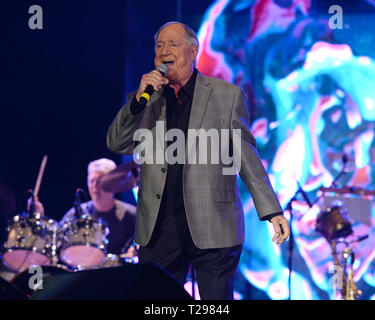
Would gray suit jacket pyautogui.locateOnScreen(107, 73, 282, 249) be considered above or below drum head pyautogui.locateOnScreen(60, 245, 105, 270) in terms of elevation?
above

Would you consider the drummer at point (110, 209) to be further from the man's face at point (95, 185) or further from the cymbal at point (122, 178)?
the cymbal at point (122, 178)

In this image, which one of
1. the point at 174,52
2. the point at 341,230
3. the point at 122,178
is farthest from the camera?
the point at 122,178

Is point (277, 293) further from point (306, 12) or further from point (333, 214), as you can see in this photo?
point (306, 12)

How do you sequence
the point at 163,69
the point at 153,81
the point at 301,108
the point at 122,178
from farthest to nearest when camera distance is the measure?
the point at 301,108
the point at 122,178
the point at 163,69
the point at 153,81

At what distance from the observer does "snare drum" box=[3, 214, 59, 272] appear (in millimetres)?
4281

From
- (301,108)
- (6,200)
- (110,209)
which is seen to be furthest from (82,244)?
(301,108)

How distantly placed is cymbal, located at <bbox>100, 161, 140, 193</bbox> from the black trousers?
87.1 inches

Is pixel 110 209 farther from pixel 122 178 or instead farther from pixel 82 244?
pixel 82 244

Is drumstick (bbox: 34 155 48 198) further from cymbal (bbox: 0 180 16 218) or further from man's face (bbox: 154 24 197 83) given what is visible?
man's face (bbox: 154 24 197 83)

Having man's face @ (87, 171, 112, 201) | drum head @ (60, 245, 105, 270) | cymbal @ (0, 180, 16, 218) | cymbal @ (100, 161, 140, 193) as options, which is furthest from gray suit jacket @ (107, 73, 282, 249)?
man's face @ (87, 171, 112, 201)

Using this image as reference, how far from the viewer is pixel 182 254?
2230 millimetres

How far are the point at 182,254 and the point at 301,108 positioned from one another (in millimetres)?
3608
